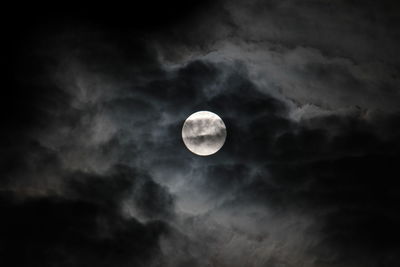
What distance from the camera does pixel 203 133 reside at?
1752cm

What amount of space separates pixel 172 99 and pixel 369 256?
13.0m

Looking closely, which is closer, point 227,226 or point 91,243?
point 227,226

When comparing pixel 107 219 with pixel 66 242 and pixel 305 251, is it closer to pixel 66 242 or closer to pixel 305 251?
pixel 66 242

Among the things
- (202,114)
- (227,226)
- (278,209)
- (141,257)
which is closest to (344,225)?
(278,209)

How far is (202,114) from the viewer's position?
708 inches

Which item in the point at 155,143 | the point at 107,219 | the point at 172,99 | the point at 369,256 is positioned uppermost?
the point at 172,99

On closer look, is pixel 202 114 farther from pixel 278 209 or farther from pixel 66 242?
pixel 66 242

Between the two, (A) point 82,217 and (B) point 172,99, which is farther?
(A) point 82,217

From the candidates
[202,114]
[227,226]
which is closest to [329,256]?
[227,226]

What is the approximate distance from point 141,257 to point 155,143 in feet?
20.1

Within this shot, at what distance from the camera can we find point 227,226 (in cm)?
1797

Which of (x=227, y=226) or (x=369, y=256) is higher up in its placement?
(x=227, y=226)

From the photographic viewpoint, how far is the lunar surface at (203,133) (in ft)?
57.5

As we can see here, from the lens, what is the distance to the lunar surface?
57.5 ft
